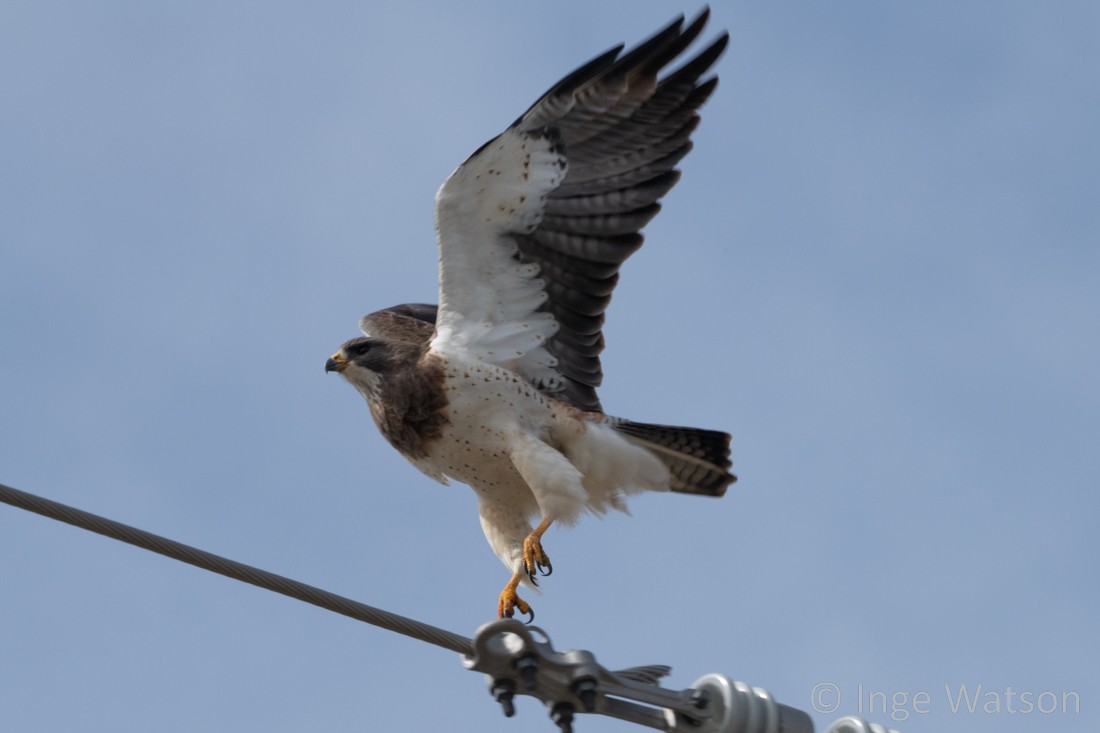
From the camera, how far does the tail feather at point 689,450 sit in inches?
307

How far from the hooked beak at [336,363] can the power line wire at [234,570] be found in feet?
10.2

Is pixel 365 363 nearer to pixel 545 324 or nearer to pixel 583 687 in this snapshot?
pixel 545 324

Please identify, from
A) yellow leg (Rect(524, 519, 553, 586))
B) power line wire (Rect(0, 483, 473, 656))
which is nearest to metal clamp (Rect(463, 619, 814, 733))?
power line wire (Rect(0, 483, 473, 656))

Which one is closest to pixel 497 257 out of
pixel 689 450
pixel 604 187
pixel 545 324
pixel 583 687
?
pixel 545 324

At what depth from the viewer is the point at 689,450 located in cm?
782

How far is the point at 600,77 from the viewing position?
25.5ft

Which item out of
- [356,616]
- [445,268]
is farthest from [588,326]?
[356,616]

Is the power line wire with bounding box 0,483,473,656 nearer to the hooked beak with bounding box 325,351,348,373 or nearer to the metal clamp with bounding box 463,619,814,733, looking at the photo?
the metal clamp with bounding box 463,619,814,733

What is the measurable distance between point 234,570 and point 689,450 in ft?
12.1

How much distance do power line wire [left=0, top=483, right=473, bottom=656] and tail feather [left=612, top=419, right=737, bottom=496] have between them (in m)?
3.04

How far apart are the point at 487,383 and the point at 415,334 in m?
0.81

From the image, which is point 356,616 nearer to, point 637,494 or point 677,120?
point 637,494

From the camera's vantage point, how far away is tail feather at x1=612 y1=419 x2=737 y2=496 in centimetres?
779

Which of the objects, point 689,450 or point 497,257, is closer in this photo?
point 497,257
